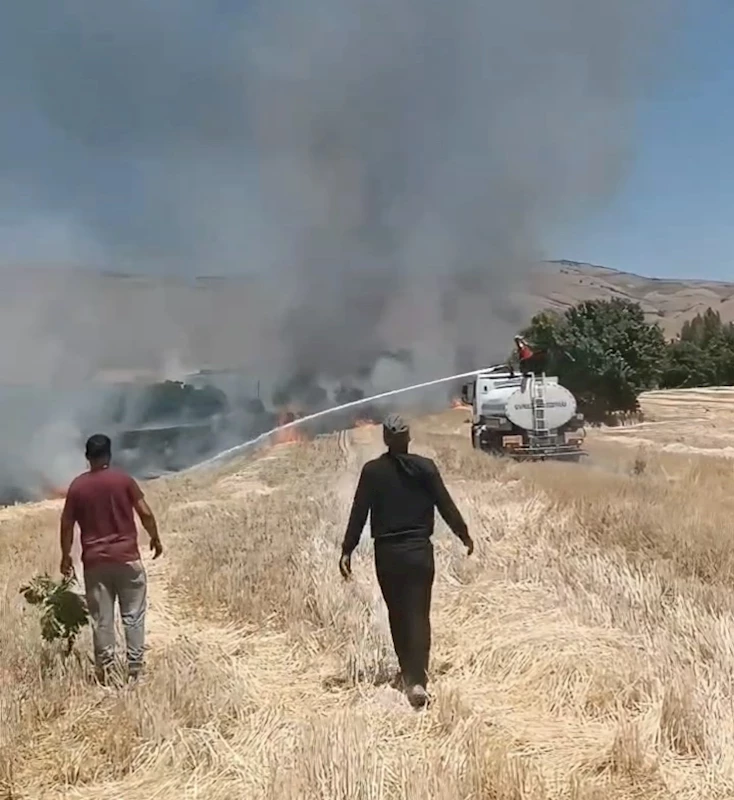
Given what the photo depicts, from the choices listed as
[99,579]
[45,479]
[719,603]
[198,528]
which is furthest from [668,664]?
[45,479]

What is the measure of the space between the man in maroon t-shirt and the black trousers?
1.58 metres

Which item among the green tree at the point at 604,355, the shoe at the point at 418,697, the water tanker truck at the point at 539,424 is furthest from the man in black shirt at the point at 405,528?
the green tree at the point at 604,355

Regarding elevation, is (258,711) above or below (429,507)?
below

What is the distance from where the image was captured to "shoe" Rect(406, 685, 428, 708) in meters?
5.50

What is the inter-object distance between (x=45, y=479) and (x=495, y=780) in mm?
30358

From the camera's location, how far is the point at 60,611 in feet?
20.8

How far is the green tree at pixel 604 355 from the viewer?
41.4 meters

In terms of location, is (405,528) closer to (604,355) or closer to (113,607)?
(113,607)

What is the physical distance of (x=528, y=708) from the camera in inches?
220

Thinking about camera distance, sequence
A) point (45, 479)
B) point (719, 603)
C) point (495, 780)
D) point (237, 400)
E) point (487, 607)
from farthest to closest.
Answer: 1. point (237, 400)
2. point (45, 479)
3. point (487, 607)
4. point (719, 603)
5. point (495, 780)

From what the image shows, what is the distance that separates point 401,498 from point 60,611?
2.39 metres

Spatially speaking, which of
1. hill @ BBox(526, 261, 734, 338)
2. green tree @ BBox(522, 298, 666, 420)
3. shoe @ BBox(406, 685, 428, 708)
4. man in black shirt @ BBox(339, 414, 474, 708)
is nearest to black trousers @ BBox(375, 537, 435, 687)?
man in black shirt @ BBox(339, 414, 474, 708)

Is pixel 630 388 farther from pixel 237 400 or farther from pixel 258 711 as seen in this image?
pixel 258 711

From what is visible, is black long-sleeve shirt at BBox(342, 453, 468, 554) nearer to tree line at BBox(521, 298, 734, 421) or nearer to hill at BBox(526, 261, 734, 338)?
tree line at BBox(521, 298, 734, 421)
